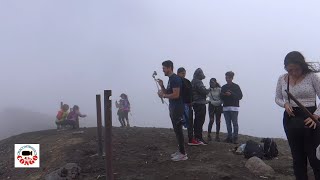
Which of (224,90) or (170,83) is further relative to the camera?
(224,90)

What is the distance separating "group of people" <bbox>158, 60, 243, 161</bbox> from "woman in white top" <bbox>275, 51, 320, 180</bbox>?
12.5ft

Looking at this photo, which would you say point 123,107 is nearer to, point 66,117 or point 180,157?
point 66,117

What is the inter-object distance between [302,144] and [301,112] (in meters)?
0.46

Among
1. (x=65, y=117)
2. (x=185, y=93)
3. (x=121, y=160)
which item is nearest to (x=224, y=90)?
(x=185, y=93)

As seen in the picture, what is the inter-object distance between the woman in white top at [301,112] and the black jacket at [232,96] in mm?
6262

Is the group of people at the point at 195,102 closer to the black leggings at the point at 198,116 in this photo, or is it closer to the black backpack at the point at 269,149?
the black leggings at the point at 198,116

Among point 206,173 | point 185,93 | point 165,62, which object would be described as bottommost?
point 206,173

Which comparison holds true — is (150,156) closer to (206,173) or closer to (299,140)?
(206,173)

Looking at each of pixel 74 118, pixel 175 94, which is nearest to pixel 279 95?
pixel 175 94

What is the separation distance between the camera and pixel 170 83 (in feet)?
30.6

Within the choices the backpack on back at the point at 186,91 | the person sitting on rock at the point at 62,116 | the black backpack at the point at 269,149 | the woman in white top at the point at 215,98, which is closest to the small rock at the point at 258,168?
the black backpack at the point at 269,149

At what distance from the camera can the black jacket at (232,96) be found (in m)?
12.0

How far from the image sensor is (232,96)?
39.3ft

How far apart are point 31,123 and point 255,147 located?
116 ft
